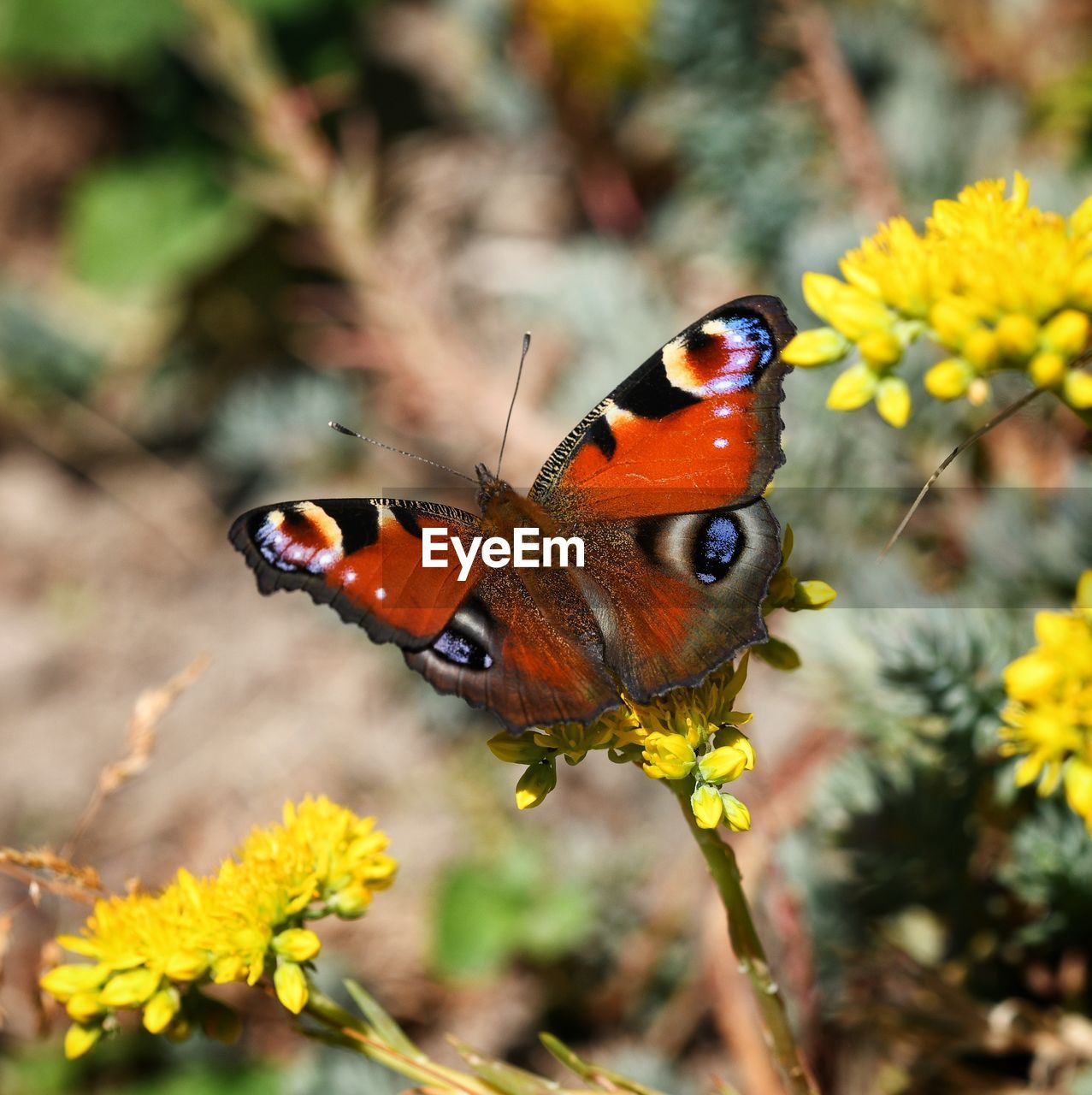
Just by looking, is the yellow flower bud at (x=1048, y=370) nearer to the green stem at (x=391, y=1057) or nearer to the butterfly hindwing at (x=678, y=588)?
the butterfly hindwing at (x=678, y=588)

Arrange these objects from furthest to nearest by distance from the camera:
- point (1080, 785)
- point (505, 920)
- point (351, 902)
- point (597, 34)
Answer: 1. point (597, 34)
2. point (505, 920)
3. point (351, 902)
4. point (1080, 785)

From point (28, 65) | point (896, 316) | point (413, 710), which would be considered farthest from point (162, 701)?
point (28, 65)

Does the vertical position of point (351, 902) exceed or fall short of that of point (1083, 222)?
it falls short

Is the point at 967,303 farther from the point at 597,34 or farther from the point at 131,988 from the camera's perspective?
the point at 597,34

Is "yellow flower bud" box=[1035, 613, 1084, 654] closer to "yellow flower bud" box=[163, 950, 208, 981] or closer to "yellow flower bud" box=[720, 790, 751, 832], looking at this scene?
"yellow flower bud" box=[720, 790, 751, 832]

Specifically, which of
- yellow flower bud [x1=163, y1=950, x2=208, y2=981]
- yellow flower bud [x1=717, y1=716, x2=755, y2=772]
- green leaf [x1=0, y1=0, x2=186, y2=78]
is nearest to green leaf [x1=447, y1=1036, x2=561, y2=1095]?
yellow flower bud [x1=163, y1=950, x2=208, y2=981]

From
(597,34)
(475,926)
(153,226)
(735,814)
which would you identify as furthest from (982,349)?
(153,226)

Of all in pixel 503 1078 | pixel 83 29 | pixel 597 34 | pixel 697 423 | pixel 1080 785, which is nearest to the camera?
pixel 1080 785
